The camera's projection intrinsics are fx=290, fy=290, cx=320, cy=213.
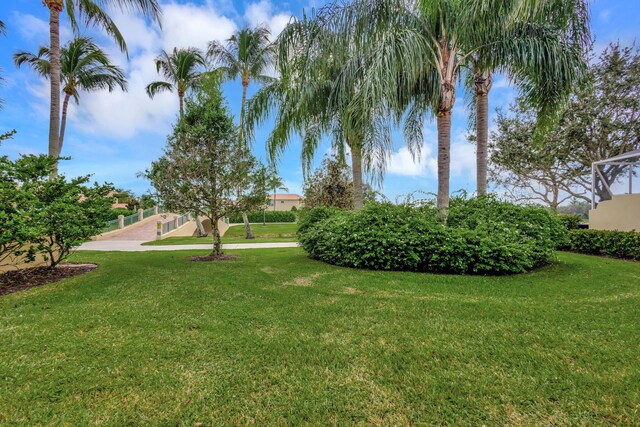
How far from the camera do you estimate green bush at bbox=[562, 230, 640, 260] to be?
7613 mm

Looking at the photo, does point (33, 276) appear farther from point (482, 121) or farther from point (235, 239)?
point (235, 239)

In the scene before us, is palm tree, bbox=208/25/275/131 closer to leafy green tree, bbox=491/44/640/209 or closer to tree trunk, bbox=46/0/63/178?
tree trunk, bbox=46/0/63/178

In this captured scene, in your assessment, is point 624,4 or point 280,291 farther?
point 624,4

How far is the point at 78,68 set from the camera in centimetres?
1414

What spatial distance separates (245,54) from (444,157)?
1277 centimetres

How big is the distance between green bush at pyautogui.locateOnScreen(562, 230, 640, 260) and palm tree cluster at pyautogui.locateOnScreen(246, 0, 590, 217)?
12.8ft

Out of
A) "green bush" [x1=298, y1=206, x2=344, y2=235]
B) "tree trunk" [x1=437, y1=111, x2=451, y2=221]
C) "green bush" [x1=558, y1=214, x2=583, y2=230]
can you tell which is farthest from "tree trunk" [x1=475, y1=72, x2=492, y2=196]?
"green bush" [x1=558, y1=214, x2=583, y2=230]

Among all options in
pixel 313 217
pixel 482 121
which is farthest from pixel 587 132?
pixel 313 217

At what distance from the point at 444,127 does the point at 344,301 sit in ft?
15.1

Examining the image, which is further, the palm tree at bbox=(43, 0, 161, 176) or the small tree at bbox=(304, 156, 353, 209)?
the small tree at bbox=(304, 156, 353, 209)

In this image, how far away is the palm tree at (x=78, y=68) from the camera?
45.4ft

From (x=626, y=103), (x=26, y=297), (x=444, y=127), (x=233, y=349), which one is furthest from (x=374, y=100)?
(x=626, y=103)

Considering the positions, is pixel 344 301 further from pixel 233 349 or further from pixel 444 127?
pixel 444 127

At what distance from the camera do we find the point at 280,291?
4660 millimetres
